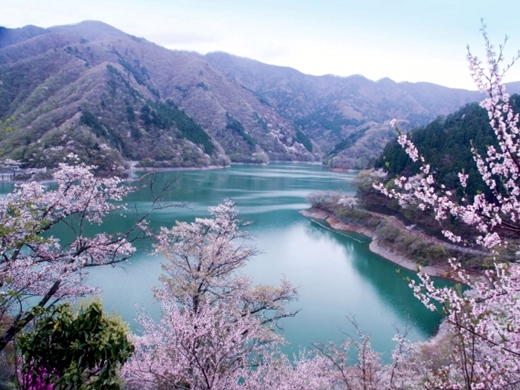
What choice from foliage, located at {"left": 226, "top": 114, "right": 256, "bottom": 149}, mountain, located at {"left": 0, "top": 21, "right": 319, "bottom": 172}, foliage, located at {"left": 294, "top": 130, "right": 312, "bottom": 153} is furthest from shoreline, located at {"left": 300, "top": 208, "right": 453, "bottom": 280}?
foliage, located at {"left": 294, "top": 130, "right": 312, "bottom": 153}

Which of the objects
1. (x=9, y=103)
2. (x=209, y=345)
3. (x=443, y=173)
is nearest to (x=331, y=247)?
(x=443, y=173)

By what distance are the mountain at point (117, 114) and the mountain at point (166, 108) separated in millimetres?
199

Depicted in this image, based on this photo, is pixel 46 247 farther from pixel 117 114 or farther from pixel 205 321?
pixel 117 114

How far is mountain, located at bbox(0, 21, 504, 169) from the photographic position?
45.1m

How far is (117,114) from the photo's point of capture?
55.2m

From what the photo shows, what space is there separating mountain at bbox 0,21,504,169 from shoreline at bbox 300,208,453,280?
12.9 m

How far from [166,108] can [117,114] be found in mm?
15670

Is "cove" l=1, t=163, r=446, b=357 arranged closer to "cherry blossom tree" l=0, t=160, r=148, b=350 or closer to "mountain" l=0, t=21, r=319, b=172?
"cherry blossom tree" l=0, t=160, r=148, b=350

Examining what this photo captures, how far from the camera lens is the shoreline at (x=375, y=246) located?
1507 centimetres

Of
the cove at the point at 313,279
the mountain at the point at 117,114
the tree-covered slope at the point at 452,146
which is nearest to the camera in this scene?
the cove at the point at 313,279

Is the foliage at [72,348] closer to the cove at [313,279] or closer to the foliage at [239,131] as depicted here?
the cove at [313,279]

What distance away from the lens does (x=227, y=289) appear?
7.16 metres

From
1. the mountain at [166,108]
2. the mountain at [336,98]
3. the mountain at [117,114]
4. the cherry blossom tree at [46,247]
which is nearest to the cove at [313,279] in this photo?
the cherry blossom tree at [46,247]

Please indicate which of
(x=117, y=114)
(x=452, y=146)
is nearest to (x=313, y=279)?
(x=452, y=146)
